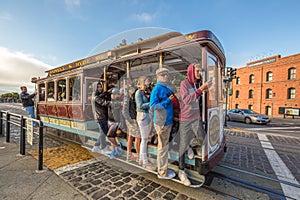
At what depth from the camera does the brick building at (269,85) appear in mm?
19516

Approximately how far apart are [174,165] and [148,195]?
2.35ft

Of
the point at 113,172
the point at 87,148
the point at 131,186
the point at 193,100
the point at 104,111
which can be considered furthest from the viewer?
the point at 87,148

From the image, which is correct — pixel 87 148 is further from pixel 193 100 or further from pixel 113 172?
pixel 193 100

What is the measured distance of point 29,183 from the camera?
296 cm

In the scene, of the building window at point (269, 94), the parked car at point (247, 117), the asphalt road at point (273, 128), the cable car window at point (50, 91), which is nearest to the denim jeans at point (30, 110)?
the cable car window at point (50, 91)

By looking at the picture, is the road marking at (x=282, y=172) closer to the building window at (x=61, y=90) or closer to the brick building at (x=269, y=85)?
the building window at (x=61, y=90)

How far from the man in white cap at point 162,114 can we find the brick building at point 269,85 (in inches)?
917

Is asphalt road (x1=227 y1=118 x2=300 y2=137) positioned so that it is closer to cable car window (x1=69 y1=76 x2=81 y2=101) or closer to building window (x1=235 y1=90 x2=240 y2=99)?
cable car window (x1=69 y1=76 x2=81 y2=101)

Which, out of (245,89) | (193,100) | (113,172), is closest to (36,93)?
(113,172)

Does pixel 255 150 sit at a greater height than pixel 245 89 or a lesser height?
lesser

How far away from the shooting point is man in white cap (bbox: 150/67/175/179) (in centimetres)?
262

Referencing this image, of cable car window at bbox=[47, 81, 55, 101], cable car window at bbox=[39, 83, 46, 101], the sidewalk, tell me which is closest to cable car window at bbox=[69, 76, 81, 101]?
cable car window at bbox=[47, 81, 55, 101]

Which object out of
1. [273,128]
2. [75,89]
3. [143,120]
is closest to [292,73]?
[273,128]

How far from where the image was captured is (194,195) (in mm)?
2662
